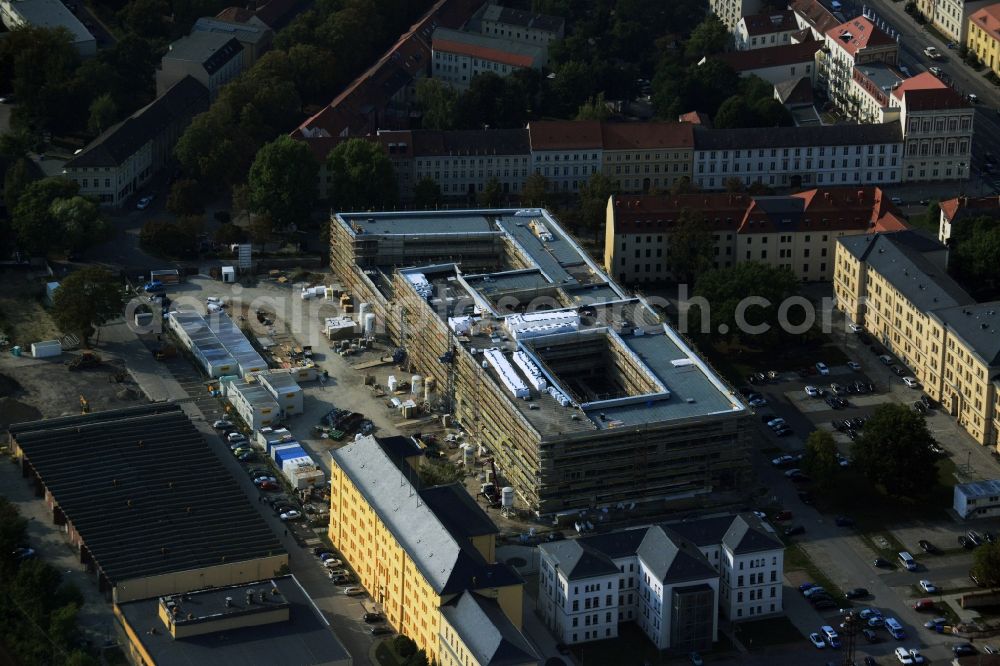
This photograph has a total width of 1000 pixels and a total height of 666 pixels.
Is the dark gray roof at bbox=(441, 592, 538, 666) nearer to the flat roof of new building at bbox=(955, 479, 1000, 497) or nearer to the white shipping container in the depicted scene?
the flat roof of new building at bbox=(955, 479, 1000, 497)

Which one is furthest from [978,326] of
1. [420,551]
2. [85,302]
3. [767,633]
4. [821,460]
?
[85,302]

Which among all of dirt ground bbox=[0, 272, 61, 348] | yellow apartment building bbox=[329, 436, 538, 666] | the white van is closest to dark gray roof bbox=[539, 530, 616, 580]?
yellow apartment building bbox=[329, 436, 538, 666]

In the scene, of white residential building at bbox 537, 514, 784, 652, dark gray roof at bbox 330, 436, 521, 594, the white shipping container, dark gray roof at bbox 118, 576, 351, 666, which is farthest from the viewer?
the white shipping container

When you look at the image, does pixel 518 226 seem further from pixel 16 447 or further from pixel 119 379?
pixel 16 447

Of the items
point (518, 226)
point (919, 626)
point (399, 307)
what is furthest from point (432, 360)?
point (919, 626)

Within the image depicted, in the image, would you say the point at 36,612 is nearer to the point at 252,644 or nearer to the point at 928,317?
the point at 252,644

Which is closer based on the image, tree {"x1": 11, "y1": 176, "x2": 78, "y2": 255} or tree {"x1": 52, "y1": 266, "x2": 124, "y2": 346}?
tree {"x1": 52, "y1": 266, "x2": 124, "y2": 346}

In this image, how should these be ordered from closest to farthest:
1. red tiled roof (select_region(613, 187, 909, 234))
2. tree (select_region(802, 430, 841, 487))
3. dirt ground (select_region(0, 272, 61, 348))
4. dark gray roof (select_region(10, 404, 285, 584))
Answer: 1. dark gray roof (select_region(10, 404, 285, 584))
2. tree (select_region(802, 430, 841, 487))
3. dirt ground (select_region(0, 272, 61, 348))
4. red tiled roof (select_region(613, 187, 909, 234))
